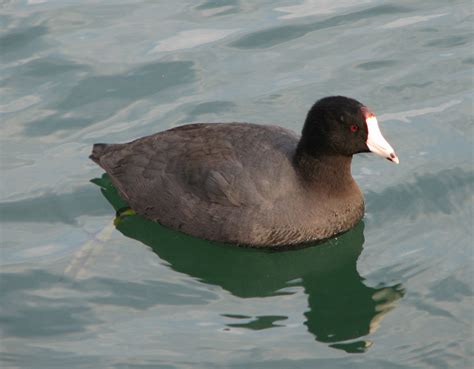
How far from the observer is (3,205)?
904cm

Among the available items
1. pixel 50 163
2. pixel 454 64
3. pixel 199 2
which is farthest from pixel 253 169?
pixel 199 2

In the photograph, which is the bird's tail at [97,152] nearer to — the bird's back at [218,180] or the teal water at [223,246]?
the teal water at [223,246]

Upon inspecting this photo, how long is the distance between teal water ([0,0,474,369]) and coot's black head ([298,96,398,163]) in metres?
0.74

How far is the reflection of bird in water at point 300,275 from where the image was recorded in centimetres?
753

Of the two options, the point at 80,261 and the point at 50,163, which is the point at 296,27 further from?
the point at 80,261

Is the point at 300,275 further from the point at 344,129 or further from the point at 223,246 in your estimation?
the point at 344,129

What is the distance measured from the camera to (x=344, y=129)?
8.27m

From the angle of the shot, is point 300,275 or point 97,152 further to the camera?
point 97,152

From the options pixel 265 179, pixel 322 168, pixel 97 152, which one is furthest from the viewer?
pixel 97 152

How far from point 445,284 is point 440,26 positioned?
4.26 m

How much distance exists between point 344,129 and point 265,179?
0.71 meters

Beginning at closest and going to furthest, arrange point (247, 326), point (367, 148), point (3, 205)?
point (247, 326)
point (367, 148)
point (3, 205)

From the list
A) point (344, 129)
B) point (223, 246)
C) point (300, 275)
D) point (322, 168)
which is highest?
point (344, 129)

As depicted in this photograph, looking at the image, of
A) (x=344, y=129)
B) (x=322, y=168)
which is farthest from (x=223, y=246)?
(x=344, y=129)
